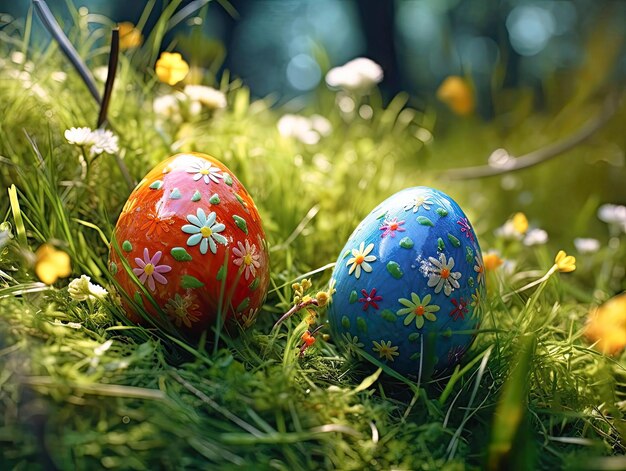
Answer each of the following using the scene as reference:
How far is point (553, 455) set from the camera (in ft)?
3.49

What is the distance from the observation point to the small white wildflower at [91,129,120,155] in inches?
51.7

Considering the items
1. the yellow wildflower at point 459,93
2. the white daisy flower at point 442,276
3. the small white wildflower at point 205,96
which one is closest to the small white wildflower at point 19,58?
the small white wildflower at point 205,96

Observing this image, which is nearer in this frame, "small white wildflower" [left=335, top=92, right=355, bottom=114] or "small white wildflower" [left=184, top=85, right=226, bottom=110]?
"small white wildflower" [left=184, top=85, right=226, bottom=110]

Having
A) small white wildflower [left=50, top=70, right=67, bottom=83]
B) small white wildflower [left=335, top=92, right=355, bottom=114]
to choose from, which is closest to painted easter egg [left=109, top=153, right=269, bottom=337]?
small white wildflower [left=50, top=70, right=67, bottom=83]

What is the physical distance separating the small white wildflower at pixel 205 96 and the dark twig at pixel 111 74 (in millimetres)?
271

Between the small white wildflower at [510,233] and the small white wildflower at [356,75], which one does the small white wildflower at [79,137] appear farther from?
the small white wildflower at [510,233]

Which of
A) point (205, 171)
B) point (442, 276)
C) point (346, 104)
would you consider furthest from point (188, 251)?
point (346, 104)

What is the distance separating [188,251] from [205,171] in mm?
160

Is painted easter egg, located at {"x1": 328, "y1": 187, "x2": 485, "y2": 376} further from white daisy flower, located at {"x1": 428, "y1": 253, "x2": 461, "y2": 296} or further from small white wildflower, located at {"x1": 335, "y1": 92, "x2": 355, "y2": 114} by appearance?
small white wildflower, located at {"x1": 335, "y1": 92, "x2": 355, "y2": 114}

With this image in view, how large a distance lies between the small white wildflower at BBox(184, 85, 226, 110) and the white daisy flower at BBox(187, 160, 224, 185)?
0.52 metres

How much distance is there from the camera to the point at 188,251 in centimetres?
110

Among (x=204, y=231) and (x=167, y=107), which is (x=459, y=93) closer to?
(x=167, y=107)

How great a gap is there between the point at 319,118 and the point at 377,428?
4.68 feet

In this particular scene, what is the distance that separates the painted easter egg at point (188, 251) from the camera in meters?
1.11
